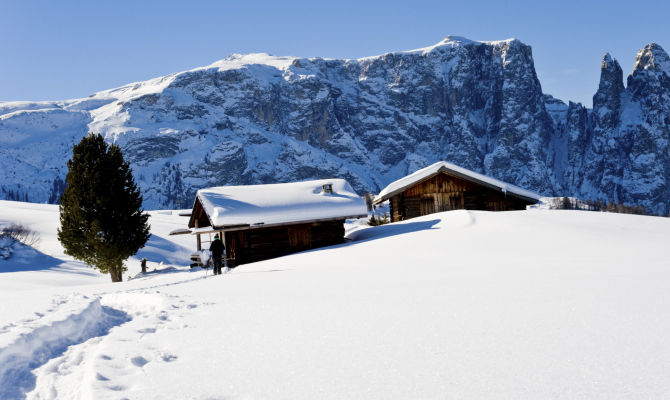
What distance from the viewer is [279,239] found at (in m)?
26.3

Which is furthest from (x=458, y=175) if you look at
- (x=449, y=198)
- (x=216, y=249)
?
(x=216, y=249)

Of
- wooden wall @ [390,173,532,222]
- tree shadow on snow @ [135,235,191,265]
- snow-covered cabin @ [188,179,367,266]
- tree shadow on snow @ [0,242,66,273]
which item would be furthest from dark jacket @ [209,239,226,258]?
tree shadow on snow @ [135,235,191,265]

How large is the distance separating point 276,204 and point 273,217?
1.14 metres

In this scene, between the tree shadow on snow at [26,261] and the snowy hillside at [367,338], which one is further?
the tree shadow on snow at [26,261]

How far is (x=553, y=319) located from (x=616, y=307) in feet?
4.00

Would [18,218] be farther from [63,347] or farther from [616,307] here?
[616,307]

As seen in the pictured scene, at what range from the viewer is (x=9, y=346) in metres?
5.35

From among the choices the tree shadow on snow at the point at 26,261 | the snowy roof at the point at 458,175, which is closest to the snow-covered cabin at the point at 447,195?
the snowy roof at the point at 458,175

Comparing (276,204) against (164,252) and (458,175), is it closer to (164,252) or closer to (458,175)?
(458,175)

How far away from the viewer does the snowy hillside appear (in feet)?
12.8

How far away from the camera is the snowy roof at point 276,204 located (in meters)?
24.8

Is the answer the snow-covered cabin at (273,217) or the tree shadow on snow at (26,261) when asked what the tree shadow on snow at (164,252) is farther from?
the snow-covered cabin at (273,217)

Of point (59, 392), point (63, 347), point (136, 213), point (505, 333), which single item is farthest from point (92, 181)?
point (505, 333)

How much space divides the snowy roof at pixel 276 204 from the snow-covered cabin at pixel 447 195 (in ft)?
13.0
